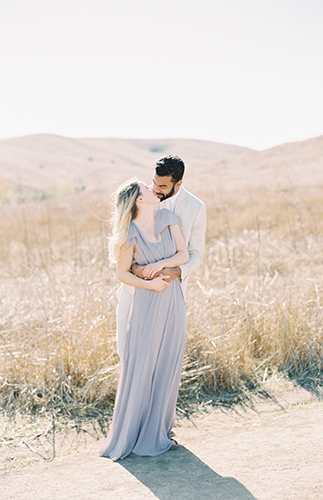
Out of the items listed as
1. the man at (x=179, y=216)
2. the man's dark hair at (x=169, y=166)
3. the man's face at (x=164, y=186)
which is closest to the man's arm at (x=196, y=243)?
the man at (x=179, y=216)

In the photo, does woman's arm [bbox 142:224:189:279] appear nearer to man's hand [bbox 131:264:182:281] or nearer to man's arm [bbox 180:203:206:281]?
man's hand [bbox 131:264:182:281]

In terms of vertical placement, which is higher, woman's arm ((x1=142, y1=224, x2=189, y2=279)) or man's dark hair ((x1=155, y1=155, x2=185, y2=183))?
man's dark hair ((x1=155, y1=155, x2=185, y2=183))

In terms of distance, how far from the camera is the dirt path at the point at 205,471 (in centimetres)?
252

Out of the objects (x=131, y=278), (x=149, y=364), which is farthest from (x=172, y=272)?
(x=149, y=364)

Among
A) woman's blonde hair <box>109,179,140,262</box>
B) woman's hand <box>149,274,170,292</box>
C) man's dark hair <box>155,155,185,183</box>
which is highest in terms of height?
man's dark hair <box>155,155,185,183</box>

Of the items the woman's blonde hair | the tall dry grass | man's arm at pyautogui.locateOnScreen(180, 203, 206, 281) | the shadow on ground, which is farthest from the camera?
the tall dry grass

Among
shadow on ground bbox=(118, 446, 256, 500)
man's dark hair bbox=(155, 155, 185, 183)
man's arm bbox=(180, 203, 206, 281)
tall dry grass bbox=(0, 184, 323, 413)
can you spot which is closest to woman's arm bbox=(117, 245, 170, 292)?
man's arm bbox=(180, 203, 206, 281)

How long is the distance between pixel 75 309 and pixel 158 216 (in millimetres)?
1806

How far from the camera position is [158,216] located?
307 centimetres

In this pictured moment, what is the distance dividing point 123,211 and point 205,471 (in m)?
1.70

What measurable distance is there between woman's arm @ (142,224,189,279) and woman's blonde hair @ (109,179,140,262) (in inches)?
9.0

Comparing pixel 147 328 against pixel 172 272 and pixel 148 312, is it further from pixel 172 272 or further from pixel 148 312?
pixel 172 272

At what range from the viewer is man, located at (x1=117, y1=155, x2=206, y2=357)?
2951 mm

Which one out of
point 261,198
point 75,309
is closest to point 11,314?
point 75,309
